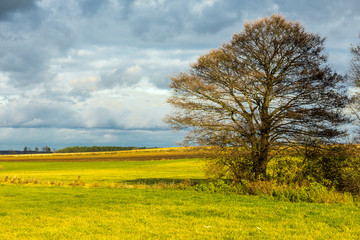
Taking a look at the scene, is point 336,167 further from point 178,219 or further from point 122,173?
point 122,173

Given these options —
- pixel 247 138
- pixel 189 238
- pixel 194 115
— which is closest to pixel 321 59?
pixel 247 138

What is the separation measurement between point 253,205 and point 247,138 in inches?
360

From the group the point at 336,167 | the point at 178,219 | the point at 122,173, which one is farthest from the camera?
the point at 122,173

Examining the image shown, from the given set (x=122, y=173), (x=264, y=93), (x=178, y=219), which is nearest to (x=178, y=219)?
(x=178, y=219)

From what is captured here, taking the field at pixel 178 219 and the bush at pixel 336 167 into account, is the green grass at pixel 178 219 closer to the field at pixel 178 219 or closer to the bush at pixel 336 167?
the field at pixel 178 219

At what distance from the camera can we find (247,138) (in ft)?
82.4

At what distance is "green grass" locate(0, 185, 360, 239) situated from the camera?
11.2m

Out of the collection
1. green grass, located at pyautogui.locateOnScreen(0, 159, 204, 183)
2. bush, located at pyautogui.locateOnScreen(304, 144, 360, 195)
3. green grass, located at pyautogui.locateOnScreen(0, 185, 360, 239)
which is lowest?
green grass, located at pyautogui.locateOnScreen(0, 159, 204, 183)

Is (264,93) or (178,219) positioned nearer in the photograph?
(178,219)

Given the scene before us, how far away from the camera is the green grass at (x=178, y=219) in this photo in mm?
11242

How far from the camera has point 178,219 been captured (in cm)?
1352

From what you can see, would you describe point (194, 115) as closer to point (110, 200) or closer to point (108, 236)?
point (110, 200)

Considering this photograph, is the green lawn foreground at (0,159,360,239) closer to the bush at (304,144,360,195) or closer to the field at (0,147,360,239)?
the field at (0,147,360,239)


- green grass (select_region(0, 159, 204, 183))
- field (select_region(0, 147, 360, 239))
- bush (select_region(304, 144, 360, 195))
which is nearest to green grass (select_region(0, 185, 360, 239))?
field (select_region(0, 147, 360, 239))
